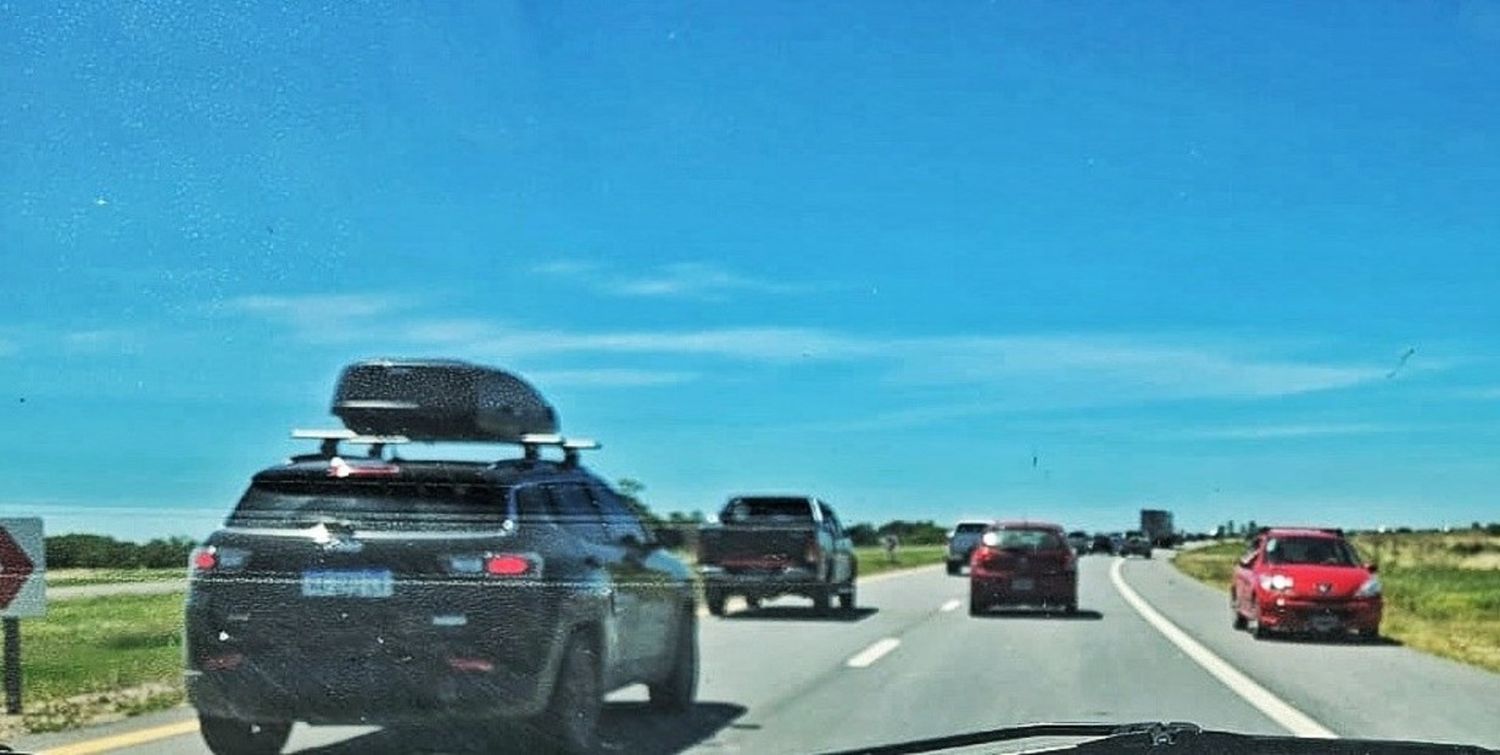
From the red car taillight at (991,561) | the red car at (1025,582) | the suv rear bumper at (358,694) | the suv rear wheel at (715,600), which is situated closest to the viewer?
the suv rear bumper at (358,694)

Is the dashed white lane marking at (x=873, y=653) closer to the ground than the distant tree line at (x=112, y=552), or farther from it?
closer to the ground

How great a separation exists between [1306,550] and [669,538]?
7.86 feet

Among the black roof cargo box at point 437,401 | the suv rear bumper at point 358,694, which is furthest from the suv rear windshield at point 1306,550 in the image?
the black roof cargo box at point 437,401

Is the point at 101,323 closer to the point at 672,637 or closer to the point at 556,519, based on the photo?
the point at 556,519

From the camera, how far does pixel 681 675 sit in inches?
222

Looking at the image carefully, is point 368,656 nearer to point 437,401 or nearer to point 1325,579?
point 437,401

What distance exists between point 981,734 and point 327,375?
7.01 ft

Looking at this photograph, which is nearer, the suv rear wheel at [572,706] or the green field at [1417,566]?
the suv rear wheel at [572,706]

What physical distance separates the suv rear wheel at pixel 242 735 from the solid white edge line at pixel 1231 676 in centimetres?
342

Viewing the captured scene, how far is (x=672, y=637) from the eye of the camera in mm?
5395

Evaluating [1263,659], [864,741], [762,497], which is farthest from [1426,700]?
[762,497]

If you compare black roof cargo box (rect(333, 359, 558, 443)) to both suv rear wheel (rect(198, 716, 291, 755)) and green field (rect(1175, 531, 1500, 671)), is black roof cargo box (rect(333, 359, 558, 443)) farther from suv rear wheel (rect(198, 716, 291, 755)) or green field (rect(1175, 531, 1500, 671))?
green field (rect(1175, 531, 1500, 671))

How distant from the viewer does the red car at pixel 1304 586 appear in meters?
5.94

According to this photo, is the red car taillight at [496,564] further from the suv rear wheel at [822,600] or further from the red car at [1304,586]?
the red car at [1304,586]
